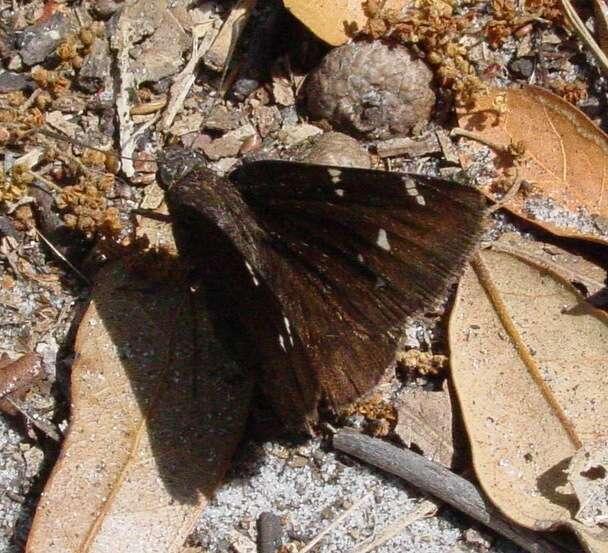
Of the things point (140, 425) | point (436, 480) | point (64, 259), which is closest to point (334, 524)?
point (436, 480)

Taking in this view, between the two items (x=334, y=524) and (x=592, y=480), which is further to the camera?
(x=334, y=524)

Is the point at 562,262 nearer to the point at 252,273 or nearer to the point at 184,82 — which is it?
the point at 252,273

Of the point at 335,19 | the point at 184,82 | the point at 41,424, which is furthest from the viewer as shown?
the point at 184,82

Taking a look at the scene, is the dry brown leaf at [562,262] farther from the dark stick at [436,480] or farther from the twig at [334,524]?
the twig at [334,524]

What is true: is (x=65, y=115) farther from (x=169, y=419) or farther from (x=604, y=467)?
(x=604, y=467)

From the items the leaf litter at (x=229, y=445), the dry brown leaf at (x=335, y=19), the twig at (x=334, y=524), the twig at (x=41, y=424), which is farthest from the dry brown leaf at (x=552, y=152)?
the twig at (x=41, y=424)

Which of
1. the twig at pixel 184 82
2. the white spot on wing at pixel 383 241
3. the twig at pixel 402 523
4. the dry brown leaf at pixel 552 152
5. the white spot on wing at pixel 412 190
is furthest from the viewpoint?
the twig at pixel 184 82

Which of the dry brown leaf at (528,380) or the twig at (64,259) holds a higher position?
the dry brown leaf at (528,380)

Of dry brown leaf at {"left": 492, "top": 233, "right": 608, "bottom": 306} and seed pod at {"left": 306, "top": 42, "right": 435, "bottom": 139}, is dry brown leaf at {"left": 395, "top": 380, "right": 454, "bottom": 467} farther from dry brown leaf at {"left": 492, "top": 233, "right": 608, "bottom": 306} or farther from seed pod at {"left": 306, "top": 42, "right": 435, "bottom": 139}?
seed pod at {"left": 306, "top": 42, "right": 435, "bottom": 139}
